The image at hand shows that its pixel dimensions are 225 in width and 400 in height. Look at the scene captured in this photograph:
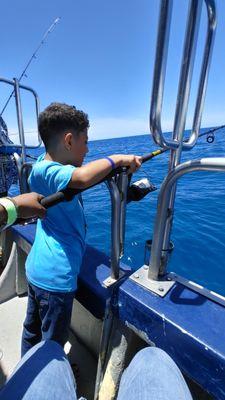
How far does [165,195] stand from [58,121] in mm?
684

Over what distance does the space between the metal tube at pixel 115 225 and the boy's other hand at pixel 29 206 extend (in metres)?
0.44

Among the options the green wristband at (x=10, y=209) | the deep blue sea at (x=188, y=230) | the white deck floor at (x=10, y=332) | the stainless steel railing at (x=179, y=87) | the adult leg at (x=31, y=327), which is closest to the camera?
the green wristband at (x=10, y=209)

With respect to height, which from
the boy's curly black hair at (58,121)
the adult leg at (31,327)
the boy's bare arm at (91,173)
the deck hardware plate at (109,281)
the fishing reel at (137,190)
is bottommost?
the adult leg at (31,327)

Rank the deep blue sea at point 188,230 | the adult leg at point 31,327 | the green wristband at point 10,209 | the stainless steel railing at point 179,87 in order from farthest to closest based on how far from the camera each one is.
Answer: the deep blue sea at point 188,230 → the adult leg at point 31,327 → the stainless steel railing at point 179,87 → the green wristband at point 10,209

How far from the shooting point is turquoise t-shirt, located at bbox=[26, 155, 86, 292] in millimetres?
1390

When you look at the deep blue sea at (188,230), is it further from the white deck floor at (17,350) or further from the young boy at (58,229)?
the white deck floor at (17,350)

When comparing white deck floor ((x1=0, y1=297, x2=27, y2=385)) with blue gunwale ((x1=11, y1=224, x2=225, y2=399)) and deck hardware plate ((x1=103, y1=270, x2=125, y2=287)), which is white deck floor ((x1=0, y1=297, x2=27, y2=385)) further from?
deck hardware plate ((x1=103, y1=270, x2=125, y2=287))

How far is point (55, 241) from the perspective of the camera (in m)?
1.47

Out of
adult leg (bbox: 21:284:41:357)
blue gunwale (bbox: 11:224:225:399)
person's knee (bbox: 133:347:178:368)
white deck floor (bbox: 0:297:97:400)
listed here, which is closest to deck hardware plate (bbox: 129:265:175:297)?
blue gunwale (bbox: 11:224:225:399)

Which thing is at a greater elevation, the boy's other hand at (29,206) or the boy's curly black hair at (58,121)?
the boy's curly black hair at (58,121)

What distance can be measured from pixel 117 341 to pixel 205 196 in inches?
285

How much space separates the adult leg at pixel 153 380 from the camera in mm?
896

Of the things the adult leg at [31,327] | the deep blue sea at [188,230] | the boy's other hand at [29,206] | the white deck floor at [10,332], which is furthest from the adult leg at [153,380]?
the deep blue sea at [188,230]

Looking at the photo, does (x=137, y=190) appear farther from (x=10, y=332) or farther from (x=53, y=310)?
(x=10, y=332)
